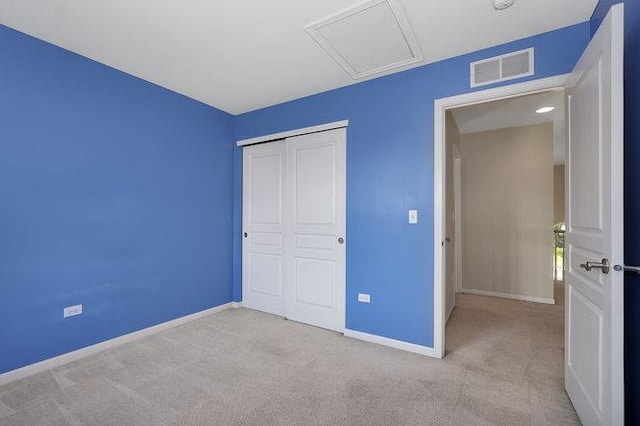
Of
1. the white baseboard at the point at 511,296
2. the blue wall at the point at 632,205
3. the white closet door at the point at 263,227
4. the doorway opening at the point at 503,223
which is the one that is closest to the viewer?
the blue wall at the point at 632,205

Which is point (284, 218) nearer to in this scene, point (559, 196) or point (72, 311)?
point (72, 311)

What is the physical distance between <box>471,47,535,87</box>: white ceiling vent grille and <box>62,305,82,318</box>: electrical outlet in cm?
389

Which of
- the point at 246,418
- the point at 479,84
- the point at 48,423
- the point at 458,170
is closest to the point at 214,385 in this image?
the point at 246,418

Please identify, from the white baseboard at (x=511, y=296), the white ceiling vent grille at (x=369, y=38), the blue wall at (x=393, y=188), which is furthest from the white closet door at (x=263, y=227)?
the white baseboard at (x=511, y=296)

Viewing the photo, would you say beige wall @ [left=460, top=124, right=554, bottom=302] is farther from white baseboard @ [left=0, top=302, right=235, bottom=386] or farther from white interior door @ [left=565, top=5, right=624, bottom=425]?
white baseboard @ [left=0, top=302, right=235, bottom=386]

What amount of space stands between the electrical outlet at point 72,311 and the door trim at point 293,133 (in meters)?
2.49

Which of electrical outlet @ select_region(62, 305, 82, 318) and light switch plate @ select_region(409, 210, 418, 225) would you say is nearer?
electrical outlet @ select_region(62, 305, 82, 318)

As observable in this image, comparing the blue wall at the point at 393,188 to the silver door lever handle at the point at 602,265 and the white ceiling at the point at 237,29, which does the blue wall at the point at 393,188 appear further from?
the silver door lever handle at the point at 602,265

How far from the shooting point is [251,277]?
12.6 feet

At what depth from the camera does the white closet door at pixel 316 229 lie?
3.06 meters

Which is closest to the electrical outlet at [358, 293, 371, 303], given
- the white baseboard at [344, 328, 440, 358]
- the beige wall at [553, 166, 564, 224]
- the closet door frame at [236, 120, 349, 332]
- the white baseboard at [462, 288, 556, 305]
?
the closet door frame at [236, 120, 349, 332]

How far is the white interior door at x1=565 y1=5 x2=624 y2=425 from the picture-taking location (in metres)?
1.26

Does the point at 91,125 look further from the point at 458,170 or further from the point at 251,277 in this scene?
the point at 458,170

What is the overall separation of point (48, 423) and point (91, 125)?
7.43ft
